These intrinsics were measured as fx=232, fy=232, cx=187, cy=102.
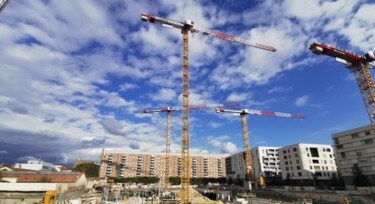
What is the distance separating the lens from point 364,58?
1736 inches

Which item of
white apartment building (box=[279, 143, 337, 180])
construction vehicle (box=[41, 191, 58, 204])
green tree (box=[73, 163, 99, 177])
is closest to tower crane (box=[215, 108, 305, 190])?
white apartment building (box=[279, 143, 337, 180])

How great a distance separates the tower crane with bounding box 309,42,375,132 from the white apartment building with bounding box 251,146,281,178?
190 ft

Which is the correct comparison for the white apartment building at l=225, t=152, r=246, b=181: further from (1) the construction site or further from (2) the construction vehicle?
(2) the construction vehicle

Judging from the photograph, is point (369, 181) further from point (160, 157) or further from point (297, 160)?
point (160, 157)

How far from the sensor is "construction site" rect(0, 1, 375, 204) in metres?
43.3

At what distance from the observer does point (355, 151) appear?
5516cm

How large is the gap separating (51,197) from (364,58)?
194ft

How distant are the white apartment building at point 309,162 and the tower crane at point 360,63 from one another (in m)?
34.6

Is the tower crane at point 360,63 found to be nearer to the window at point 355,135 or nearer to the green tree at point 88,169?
the window at point 355,135

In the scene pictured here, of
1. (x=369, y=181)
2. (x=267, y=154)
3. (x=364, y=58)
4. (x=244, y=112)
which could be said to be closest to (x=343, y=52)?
(x=364, y=58)

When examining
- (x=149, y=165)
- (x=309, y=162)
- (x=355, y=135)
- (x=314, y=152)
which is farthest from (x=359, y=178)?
(x=149, y=165)

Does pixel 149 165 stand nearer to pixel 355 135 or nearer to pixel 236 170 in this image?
pixel 236 170

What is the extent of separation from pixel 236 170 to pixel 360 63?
86199 millimetres

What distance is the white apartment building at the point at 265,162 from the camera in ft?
319
